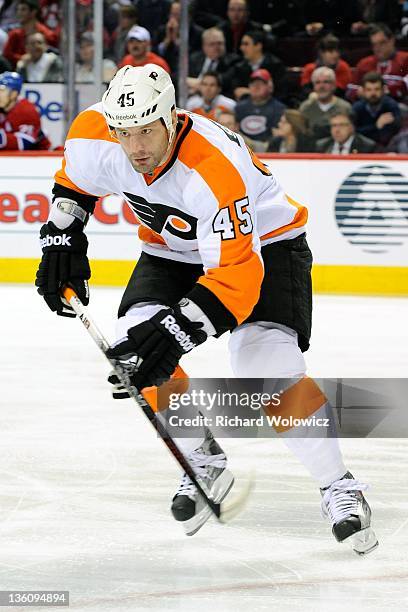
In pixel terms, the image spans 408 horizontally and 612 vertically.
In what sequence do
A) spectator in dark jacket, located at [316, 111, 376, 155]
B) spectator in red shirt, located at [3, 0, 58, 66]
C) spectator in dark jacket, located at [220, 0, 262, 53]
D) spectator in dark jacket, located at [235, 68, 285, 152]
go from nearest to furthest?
spectator in dark jacket, located at [316, 111, 376, 155]
spectator in dark jacket, located at [235, 68, 285, 152]
spectator in dark jacket, located at [220, 0, 262, 53]
spectator in red shirt, located at [3, 0, 58, 66]

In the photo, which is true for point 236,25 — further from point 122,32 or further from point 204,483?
point 204,483

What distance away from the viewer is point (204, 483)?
313 centimetres

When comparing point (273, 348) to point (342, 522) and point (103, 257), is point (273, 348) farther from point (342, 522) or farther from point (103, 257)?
point (103, 257)

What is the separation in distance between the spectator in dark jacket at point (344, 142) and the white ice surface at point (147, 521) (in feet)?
8.85

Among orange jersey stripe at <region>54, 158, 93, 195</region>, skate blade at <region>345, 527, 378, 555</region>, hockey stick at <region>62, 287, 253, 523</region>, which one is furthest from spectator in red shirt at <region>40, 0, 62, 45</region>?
skate blade at <region>345, 527, 378, 555</region>

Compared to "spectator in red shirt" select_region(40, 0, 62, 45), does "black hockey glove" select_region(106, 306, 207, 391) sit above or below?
above

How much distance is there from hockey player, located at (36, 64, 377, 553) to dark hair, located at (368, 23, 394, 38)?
5429 mm

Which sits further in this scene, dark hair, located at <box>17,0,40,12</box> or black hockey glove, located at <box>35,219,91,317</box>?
dark hair, located at <box>17,0,40,12</box>

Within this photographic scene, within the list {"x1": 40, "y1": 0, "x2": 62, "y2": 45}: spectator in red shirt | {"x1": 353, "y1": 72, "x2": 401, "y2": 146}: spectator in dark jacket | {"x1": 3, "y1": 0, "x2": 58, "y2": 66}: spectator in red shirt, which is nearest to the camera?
{"x1": 353, "y1": 72, "x2": 401, "y2": 146}: spectator in dark jacket

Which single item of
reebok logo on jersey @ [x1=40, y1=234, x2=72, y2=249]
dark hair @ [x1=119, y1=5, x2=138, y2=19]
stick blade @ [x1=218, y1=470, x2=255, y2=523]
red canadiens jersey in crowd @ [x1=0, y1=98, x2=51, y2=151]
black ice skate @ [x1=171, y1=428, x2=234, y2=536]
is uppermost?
reebok logo on jersey @ [x1=40, y1=234, x2=72, y2=249]

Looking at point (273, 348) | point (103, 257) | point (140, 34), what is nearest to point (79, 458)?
point (273, 348)

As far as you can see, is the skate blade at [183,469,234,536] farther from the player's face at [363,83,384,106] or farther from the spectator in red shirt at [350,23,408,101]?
the spectator in red shirt at [350,23,408,101]

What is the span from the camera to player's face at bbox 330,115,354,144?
7.61 meters

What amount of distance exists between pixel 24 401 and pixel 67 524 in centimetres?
154
